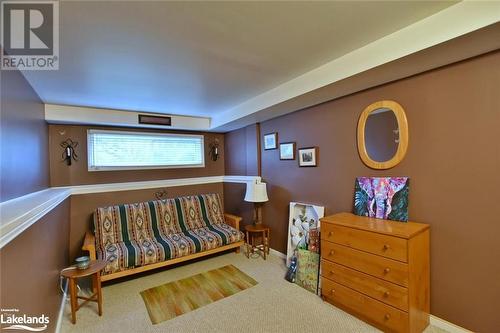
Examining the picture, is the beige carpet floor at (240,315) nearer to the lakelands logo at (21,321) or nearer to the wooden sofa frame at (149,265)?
the wooden sofa frame at (149,265)

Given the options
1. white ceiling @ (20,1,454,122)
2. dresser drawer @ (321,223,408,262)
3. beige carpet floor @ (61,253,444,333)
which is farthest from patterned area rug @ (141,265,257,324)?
white ceiling @ (20,1,454,122)

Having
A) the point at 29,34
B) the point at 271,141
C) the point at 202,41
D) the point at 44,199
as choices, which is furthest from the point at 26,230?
the point at 271,141

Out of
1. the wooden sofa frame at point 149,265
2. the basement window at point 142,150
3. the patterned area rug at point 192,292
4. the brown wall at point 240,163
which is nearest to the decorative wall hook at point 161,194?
the basement window at point 142,150

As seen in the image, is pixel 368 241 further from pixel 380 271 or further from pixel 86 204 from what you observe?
pixel 86 204

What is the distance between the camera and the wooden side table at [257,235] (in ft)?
11.6

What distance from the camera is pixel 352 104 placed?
256 centimetres

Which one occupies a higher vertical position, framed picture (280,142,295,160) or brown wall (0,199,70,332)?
framed picture (280,142,295,160)

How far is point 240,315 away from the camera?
2232 mm

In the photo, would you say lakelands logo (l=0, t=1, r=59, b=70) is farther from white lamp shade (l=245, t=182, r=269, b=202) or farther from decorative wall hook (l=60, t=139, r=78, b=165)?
white lamp shade (l=245, t=182, r=269, b=202)

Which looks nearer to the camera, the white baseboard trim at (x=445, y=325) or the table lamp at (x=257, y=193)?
the white baseboard trim at (x=445, y=325)

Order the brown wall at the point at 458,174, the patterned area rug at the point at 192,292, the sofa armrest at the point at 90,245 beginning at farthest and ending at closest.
A: the sofa armrest at the point at 90,245, the patterned area rug at the point at 192,292, the brown wall at the point at 458,174

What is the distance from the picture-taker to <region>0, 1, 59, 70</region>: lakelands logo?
1305 millimetres

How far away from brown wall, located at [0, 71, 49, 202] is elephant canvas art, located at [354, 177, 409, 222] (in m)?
2.92

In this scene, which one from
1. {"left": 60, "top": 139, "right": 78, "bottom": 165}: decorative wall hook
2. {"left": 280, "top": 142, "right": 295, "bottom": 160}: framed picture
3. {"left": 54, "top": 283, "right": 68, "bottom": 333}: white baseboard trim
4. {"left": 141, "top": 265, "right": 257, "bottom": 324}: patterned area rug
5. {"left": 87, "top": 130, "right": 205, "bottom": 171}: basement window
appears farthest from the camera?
{"left": 87, "top": 130, "right": 205, "bottom": 171}: basement window
